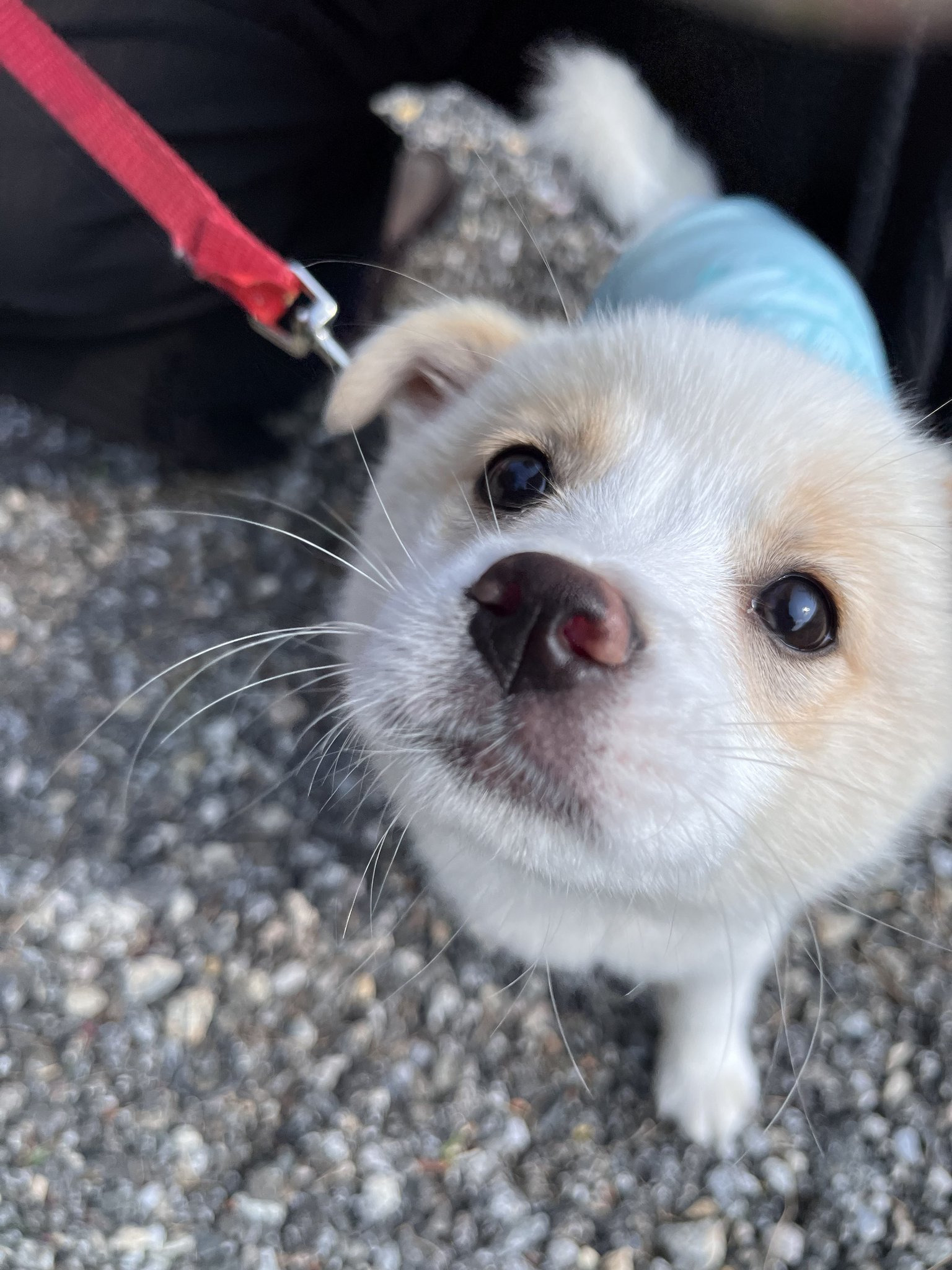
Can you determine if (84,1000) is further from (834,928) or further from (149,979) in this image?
(834,928)

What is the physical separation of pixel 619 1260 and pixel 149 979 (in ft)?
3.15

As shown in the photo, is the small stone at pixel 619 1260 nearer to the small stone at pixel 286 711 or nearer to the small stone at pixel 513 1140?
the small stone at pixel 513 1140

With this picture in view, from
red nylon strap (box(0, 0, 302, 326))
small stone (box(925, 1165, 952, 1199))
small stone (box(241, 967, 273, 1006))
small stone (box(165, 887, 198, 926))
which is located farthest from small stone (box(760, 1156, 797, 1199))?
red nylon strap (box(0, 0, 302, 326))

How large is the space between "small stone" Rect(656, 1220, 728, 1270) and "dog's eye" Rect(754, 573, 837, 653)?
1.08 metres

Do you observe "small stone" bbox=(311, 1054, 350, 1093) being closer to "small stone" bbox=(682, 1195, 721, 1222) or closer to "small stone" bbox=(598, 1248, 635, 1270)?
"small stone" bbox=(598, 1248, 635, 1270)

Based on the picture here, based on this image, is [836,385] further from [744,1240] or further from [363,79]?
[363,79]

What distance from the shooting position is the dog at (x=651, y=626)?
0.90 meters

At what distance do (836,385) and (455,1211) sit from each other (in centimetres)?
145

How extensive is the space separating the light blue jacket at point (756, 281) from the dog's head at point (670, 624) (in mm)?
384

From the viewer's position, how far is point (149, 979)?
5.45 feet

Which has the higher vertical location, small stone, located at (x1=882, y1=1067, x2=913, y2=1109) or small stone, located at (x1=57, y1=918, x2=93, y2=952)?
small stone, located at (x1=882, y1=1067, x2=913, y2=1109)

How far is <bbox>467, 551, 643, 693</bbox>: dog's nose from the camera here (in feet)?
2.71

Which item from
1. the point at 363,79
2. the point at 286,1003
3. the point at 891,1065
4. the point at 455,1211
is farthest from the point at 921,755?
the point at 363,79

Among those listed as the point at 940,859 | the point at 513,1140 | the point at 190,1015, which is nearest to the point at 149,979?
Answer: the point at 190,1015
